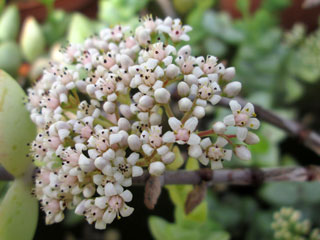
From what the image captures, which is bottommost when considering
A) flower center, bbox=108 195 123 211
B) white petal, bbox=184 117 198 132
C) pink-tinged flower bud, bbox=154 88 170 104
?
flower center, bbox=108 195 123 211

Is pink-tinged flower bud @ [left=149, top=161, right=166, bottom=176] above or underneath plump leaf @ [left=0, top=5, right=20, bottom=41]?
underneath

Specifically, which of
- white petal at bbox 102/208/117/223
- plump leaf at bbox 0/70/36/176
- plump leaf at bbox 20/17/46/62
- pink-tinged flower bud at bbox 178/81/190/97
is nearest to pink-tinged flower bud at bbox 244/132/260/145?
pink-tinged flower bud at bbox 178/81/190/97

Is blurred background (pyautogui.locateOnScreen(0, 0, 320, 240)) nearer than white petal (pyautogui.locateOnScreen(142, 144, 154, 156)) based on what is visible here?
No

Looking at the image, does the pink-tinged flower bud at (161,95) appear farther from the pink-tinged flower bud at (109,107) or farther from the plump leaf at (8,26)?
the plump leaf at (8,26)

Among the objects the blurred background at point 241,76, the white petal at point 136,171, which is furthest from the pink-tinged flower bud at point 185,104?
the blurred background at point 241,76

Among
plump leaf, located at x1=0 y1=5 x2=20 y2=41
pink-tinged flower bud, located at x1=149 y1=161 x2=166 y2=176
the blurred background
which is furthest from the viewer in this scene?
plump leaf, located at x1=0 y1=5 x2=20 y2=41

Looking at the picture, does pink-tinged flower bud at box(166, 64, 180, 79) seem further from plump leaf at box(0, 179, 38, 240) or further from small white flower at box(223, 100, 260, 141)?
plump leaf at box(0, 179, 38, 240)

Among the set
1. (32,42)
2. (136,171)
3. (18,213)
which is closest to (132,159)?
(136,171)

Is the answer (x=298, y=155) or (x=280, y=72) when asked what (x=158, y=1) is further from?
(x=298, y=155)
